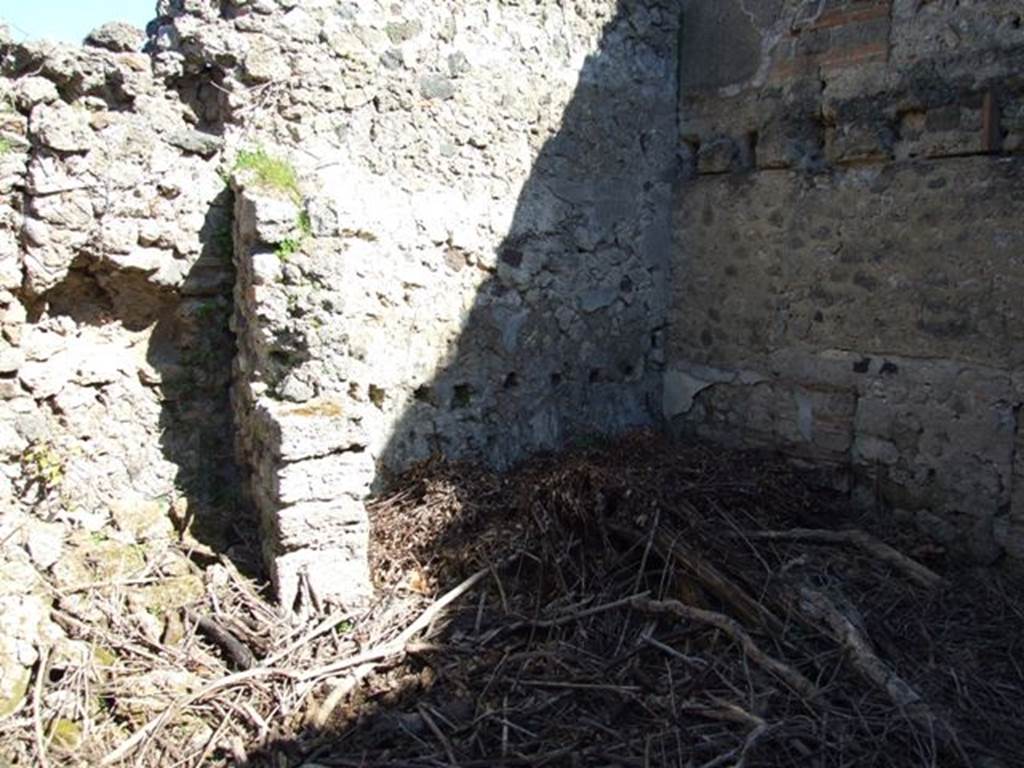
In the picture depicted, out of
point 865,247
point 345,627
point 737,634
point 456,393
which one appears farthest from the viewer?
point 456,393

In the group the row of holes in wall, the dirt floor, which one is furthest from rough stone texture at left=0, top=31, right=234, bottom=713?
the row of holes in wall

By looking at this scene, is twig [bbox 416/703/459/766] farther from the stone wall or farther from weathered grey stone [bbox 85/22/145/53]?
weathered grey stone [bbox 85/22/145/53]

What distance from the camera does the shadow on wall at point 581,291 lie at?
16.9 feet

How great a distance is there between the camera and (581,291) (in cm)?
553

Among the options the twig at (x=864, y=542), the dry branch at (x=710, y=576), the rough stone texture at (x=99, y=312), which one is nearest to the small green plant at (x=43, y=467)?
the rough stone texture at (x=99, y=312)

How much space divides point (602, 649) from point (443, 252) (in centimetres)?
226

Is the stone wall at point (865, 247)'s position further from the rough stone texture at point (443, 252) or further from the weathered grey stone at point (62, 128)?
the weathered grey stone at point (62, 128)

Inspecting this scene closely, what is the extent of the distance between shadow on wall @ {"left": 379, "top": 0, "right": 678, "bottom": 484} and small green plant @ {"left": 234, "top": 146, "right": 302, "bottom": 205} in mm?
999

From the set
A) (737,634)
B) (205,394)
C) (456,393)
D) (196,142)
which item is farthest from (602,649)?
(196,142)

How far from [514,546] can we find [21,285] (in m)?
2.43

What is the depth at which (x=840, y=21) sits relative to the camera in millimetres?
4797

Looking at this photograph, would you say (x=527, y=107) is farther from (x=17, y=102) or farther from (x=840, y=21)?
(x=17, y=102)

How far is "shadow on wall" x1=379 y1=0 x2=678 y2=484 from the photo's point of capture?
514cm

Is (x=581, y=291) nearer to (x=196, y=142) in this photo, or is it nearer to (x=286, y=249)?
(x=286, y=249)
